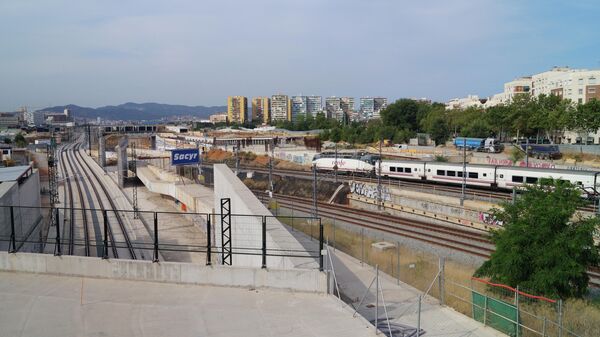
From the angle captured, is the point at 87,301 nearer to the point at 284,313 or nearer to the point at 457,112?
the point at 284,313

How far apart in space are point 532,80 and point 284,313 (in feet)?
484

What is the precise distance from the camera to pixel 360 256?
76.0 ft

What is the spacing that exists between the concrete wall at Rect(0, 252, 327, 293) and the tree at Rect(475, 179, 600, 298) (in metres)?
8.57

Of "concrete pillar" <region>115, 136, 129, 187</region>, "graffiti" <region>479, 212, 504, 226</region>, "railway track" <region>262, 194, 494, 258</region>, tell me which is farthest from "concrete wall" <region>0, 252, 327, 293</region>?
"concrete pillar" <region>115, 136, 129, 187</region>

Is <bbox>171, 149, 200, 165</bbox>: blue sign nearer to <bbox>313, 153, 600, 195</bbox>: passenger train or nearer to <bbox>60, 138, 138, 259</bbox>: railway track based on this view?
<bbox>60, 138, 138, 259</bbox>: railway track

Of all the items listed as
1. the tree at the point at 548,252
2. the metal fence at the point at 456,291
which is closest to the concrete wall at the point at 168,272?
the metal fence at the point at 456,291

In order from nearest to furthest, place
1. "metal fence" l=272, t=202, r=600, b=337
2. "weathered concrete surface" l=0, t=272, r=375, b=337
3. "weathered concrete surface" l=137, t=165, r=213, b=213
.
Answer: "weathered concrete surface" l=0, t=272, r=375, b=337 → "metal fence" l=272, t=202, r=600, b=337 → "weathered concrete surface" l=137, t=165, r=213, b=213

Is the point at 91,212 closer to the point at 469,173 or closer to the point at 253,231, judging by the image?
the point at 253,231

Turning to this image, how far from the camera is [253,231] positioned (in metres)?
14.9

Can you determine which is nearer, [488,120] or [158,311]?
[158,311]

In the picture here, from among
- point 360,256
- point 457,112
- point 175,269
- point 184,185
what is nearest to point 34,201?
point 184,185

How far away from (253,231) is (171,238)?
17360 mm

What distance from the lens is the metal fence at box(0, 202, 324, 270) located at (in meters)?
12.3

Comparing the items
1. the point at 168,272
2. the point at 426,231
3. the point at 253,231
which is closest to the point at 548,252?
the point at 253,231
